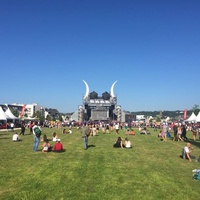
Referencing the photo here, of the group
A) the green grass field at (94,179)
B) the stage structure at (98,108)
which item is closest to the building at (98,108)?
the stage structure at (98,108)

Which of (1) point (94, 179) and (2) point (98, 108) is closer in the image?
(1) point (94, 179)

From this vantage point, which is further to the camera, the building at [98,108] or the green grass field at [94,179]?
the building at [98,108]

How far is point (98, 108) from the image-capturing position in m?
120

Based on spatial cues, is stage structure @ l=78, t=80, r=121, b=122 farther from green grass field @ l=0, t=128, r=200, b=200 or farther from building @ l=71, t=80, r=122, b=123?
green grass field @ l=0, t=128, r=200, b=200

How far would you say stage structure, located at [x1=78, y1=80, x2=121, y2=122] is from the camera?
389 feet

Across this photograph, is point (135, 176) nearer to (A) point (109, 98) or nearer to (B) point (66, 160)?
(B) point (66, 160)

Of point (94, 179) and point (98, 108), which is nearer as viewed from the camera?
point (94, 179)

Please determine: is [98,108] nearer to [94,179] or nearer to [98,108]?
[98,108]

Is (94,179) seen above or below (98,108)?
below

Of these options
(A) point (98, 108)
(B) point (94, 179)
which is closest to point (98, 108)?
(A) point (98, 108)

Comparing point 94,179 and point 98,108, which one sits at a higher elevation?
point 98,108

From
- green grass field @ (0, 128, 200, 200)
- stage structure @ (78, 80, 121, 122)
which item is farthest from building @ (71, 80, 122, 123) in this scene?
green grass field @ (0, 128, 200, 200)

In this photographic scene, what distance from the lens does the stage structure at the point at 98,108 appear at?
118562 mm

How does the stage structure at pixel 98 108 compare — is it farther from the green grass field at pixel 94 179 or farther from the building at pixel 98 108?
the green grass field at pixel 94 179
